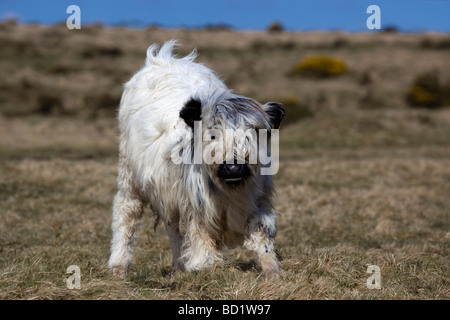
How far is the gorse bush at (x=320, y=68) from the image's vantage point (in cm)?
4025

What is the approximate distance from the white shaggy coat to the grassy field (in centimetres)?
36

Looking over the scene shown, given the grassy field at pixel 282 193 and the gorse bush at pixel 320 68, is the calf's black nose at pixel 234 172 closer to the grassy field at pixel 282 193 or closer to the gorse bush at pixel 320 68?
the grassy field at pixel 282 193

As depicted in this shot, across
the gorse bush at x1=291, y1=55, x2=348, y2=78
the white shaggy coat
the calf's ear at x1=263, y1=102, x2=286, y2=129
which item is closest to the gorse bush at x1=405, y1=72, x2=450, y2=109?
the gorse bush at x1=291, y1=55, x2=348, y2=78

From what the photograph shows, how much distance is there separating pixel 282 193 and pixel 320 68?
2893cm

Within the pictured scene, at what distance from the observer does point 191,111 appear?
615 centimetres

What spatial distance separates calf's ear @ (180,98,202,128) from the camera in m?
6.14

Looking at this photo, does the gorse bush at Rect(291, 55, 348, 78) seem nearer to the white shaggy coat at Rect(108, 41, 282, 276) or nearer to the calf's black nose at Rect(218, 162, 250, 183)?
the white shaggy coat at Rect(108, 41, 282, 276)

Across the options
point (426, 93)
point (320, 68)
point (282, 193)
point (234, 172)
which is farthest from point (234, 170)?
point (320, 68)

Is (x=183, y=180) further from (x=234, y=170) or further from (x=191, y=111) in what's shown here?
(x=234, y=170)

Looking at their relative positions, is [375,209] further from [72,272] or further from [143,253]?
[72,272]

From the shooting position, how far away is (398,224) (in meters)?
10.6

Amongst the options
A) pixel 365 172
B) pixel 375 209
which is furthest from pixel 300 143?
pixel 375 209

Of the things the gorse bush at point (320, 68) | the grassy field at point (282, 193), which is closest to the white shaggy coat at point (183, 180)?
the grassy field at point (282, 193)
